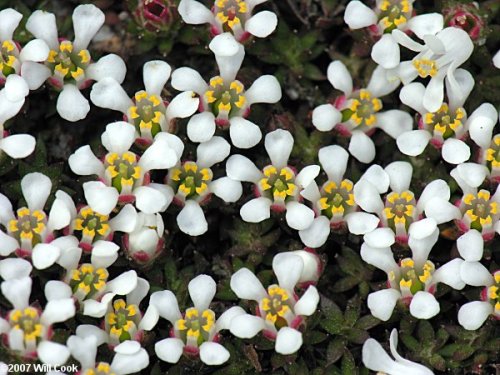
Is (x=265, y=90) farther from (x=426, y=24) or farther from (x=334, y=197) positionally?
(x=426, y=24)

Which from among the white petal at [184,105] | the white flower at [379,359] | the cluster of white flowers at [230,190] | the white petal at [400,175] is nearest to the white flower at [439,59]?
the cluster of white flowers at [230,190]

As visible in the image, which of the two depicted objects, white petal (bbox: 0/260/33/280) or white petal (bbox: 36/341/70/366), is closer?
white petal (bbox: 36/341/70/366)

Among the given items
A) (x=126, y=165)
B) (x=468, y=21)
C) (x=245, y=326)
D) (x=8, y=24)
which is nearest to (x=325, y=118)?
(x=468, y=21)

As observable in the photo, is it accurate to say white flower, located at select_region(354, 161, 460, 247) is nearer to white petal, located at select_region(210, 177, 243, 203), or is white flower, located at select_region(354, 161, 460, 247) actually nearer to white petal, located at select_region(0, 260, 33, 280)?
white petal, located at select_region(210, 177, 243, 203)

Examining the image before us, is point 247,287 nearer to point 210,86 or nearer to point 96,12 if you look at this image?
point 210,86

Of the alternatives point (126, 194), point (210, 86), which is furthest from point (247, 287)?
point (210, 86)

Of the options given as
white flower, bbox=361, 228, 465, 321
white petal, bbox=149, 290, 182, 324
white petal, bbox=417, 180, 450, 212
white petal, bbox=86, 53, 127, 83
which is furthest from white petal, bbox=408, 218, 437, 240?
white petal, bbox=86, 53, 127, 83
